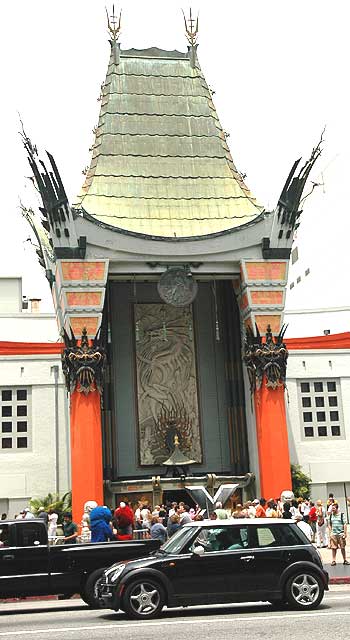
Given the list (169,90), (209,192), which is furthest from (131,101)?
(209,192)

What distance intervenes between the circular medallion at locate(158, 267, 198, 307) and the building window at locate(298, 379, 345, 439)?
7598 mm

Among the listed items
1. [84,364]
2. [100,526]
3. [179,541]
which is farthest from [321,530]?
[179,541]

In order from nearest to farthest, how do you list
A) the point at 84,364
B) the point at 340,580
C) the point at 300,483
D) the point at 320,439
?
the point at 340,580, the point at 84,364, the point at 300,483, the point at 320,439

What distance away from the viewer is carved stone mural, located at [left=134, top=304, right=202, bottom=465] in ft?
137

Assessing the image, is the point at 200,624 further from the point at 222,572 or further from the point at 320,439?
the point at 320,439

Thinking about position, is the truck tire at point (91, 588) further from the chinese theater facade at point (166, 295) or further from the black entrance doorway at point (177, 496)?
the black entrance doorway at point (177, 496)

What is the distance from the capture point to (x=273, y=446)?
126ft

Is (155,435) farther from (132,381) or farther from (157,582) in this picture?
(157,582)

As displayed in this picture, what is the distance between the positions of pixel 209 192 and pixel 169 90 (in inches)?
242

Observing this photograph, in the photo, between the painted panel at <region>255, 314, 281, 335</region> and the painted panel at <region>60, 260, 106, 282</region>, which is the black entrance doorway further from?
the painted panel at <region>60, 260, 106, 282</region>

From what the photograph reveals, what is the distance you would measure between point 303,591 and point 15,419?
28715 millimetres

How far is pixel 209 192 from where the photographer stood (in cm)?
4209

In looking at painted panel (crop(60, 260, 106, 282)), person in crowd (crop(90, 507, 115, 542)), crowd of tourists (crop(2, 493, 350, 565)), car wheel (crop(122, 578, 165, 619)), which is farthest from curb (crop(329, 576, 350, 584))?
painted panel (crop(60, 260, 106, 282))

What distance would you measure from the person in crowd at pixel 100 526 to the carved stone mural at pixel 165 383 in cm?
2278
